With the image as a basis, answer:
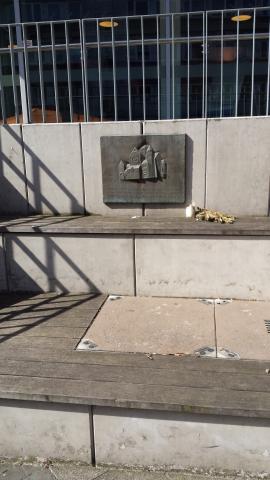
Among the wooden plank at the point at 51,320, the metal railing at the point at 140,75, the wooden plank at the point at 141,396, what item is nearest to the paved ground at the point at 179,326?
the wooden plank at the point at 51,320

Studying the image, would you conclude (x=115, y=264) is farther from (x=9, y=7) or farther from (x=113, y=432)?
(x=9, y=7)

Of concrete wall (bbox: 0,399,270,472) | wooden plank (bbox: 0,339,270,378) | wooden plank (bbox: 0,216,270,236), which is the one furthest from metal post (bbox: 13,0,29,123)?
concrete wall (bbox: 0,399,270,472)

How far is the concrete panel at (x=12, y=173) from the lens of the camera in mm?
4910

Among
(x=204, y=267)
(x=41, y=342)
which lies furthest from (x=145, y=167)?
(x=41, y=342)

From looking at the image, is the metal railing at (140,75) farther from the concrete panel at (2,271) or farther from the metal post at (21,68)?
the concrete panel at (2,271)

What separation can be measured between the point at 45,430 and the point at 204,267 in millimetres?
2098

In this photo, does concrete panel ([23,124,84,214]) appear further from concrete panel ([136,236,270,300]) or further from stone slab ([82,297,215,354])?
stone slab ([82,297,215,354])

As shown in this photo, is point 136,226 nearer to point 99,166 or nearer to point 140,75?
point 99,166

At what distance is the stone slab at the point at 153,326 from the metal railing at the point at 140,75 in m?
2.19

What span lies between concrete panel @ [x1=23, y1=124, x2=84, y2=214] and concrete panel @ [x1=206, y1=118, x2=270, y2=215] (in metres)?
1.40

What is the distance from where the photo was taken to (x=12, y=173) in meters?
4.96

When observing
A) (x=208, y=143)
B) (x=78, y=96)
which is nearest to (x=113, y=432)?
(x=208, y=143)

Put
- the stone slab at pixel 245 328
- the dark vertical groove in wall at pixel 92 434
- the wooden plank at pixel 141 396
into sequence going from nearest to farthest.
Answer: the wooden plank at pixel 141 396
the dark vertical groove in wall at pixel 92 434
the stone slab at pixel 245 328

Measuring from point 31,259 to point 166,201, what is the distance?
1.50 m
